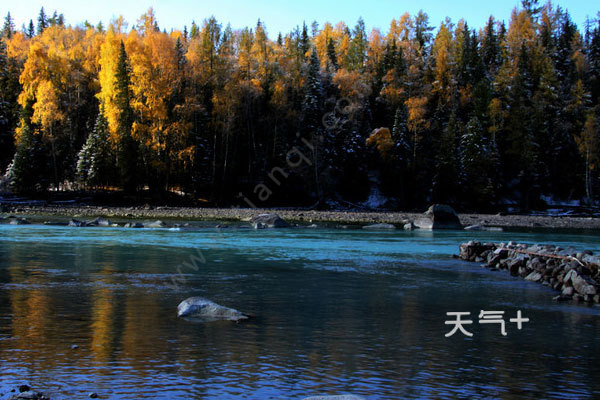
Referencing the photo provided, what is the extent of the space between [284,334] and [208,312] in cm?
187

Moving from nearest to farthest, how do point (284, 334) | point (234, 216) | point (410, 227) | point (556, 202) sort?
point (284, 334) < point (410, 227) < point (234, 216) < point (556, 202)

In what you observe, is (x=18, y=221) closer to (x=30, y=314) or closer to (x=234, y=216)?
(x=234, y=216)

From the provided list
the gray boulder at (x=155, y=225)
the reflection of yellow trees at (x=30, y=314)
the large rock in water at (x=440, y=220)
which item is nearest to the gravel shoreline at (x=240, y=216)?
the large rock in water at (x=440, y=220)

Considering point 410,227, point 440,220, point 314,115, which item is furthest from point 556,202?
point 410,227

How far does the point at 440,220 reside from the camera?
128 ft

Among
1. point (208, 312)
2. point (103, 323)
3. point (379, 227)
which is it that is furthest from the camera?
point (379, 227)

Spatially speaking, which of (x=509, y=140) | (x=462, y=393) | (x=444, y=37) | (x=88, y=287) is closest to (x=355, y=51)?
(x=444, y=37)

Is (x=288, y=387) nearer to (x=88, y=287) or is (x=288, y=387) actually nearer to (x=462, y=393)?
(x=462, y=393)

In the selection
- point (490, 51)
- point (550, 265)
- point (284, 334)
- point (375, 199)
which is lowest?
point (284, 334)

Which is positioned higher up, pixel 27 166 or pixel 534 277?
pixel 27 166

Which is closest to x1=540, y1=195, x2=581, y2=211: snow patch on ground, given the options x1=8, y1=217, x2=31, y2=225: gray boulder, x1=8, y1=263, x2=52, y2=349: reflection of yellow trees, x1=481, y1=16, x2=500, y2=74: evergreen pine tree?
x1=481, y1=16, x2=500, y2=74: evergreen pine tree

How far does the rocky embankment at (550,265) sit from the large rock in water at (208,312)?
792cm

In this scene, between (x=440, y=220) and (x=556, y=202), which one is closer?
(x=440, y=220)

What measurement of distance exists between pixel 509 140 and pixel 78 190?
1920 inches
